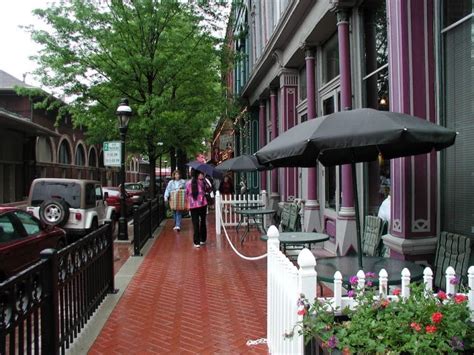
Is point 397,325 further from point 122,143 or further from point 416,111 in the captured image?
point 122,143

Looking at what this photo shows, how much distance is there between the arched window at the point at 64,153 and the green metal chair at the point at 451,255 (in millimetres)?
30243

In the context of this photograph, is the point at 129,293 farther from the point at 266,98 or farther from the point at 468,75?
the point at 266,98

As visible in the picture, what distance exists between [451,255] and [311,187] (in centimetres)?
585

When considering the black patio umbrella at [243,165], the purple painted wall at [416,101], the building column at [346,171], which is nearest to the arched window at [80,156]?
the black patio umbrella at [243,165]

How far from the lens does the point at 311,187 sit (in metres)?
10.6

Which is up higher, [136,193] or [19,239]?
[136,193]

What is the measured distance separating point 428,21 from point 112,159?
8941 millimetres

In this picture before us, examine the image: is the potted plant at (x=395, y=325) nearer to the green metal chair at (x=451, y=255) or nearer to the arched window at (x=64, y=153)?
the green metal chair at (x=451, y=255)

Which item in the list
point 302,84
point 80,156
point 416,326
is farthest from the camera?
point 80,156

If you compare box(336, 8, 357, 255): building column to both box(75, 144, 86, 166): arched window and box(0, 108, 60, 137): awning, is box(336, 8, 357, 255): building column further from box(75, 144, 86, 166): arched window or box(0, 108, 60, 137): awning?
box(75, 144, 86, 166): arched window

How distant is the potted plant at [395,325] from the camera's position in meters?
2.33

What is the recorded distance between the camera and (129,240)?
12117 mm

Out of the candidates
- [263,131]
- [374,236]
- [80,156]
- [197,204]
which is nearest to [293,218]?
[197,204]

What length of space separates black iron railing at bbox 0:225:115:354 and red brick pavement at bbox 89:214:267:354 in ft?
1.29
